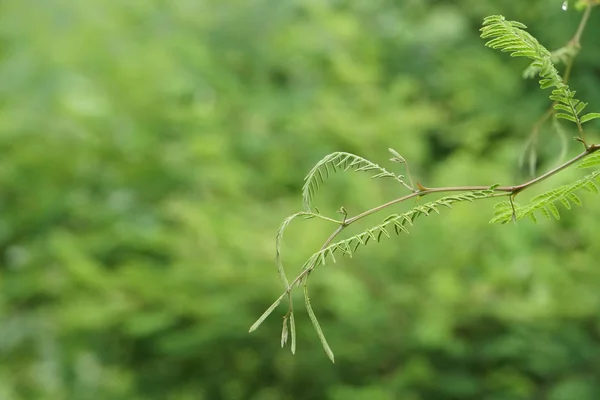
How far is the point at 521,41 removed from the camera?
1.76ft

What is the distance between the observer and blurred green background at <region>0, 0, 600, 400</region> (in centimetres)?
290

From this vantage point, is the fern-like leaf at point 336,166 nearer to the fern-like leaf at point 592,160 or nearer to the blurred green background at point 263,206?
the fern-like leaf at point 592,160

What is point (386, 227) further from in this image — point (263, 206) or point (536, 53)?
point (263, 206)

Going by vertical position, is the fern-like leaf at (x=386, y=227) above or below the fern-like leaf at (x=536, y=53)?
below

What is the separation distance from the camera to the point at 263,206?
344 cm

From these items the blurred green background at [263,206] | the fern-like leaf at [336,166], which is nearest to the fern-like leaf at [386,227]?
the fern-like leaf at [336,166]

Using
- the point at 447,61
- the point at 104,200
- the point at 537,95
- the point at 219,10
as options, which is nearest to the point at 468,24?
the point at 447,61

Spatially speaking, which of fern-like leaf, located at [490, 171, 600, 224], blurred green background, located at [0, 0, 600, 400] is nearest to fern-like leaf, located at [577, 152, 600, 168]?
fern-like leaf, located at [490, 171, 600, 224]

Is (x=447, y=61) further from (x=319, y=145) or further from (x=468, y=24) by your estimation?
(x=319, y=145)

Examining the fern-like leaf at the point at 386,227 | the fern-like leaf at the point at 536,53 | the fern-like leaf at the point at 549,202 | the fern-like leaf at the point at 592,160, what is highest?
the fern-like leaf at the point at 536,53

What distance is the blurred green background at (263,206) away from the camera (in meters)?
2.90

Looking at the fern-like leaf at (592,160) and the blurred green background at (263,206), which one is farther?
the blurred green background at (263,206)

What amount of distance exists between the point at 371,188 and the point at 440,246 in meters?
0.34

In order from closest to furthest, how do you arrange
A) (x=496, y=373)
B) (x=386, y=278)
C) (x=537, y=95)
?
(x=496, y=373)
(x=386, y=278)
(x=537, y=95)
